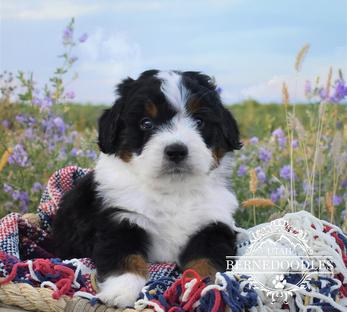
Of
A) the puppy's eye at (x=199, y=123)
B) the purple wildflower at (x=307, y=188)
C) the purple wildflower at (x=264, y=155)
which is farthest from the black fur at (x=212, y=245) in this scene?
the purple wildflower at (x=264, y=155)

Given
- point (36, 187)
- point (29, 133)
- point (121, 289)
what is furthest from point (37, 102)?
point (121, 289)

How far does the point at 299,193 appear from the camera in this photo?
6.84m

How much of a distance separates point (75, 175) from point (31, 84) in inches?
73.5

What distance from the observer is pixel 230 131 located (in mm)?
4004

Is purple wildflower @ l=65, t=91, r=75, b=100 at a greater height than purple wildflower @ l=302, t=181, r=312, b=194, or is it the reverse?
purple wildflower @ l=65, t=91, r=75, b=100

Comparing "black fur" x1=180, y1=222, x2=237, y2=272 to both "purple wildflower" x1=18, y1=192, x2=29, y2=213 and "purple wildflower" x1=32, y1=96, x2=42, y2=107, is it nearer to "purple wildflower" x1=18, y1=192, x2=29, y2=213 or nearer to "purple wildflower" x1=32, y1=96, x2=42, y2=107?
"purple wildflower" x1=18, y1=192, x2=29, y2=213

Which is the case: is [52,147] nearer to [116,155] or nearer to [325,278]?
[116,155]

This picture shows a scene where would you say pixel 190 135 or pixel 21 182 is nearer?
pixel 190 135

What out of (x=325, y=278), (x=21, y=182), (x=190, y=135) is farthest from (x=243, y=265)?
(x=21, y=182)

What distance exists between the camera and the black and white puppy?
3.65 m

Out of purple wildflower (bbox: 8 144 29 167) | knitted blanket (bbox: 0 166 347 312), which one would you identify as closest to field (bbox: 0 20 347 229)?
purple wildflower (bbox: 8 144 29 167)

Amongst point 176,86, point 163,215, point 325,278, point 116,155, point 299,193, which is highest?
point 176,86

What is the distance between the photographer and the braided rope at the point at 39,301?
3264 mm

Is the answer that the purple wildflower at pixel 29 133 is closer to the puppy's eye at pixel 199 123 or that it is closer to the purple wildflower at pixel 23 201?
the purple wildflower at pixel 23 201
